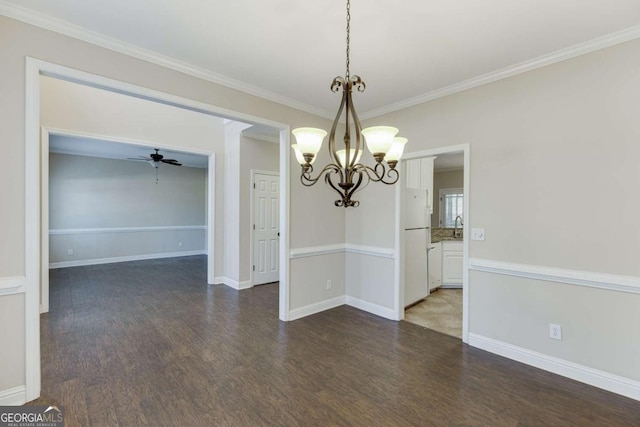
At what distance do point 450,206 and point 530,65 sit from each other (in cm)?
590

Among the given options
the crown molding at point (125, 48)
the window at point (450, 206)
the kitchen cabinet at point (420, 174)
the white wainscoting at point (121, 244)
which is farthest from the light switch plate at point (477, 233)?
the white wainscoting at point (121, 244)

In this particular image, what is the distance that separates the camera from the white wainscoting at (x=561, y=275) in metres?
2.20

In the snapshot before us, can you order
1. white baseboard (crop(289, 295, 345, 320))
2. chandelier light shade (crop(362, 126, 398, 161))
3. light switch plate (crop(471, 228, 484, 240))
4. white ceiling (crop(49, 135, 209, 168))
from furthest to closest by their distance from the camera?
1. white ceiling (crop(49, 135, 209, 168))
2. white baseboard (crop(289, 295, 345, 320))
3. light switch plate (crop(471, 228, 484, 240))
4. chandelier light shade (crop(362, 126, 398, 161))

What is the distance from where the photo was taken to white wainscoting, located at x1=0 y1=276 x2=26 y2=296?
1.96m

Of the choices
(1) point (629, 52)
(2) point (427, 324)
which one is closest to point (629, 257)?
(1) point (629, 52)

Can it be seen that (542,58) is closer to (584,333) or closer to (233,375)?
(584,333)

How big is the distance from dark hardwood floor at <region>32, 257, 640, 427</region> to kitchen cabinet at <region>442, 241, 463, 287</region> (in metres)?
2.02

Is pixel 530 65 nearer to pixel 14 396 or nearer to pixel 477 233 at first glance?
pixel 477 233

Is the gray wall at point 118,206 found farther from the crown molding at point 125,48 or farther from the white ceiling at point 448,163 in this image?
the white ceiling at point 448,163

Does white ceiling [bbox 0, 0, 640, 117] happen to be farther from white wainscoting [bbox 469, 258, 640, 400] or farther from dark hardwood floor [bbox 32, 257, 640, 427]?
dark hardwood floor [bbox 32, 257, 640, 427]

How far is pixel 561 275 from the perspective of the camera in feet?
8.09

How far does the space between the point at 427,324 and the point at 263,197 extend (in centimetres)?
347

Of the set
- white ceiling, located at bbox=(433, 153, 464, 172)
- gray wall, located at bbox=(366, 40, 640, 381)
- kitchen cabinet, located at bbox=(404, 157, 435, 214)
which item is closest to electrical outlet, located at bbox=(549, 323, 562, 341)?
gray wall, located at bbox=(366, 40, 640, 381)

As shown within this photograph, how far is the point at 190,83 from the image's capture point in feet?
9.23
